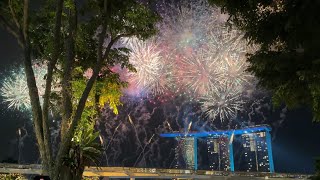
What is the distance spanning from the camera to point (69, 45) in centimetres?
1397

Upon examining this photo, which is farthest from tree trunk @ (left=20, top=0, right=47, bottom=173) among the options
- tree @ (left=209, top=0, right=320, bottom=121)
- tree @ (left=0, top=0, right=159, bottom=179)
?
tree @ (left=209, top=0, right=320, bottom=121)

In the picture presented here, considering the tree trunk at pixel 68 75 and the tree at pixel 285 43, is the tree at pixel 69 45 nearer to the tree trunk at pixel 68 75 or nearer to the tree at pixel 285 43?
the tree trunk at pixel 68 75

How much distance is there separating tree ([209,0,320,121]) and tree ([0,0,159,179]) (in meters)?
4.36

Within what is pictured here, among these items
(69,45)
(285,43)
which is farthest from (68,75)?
(285,43)

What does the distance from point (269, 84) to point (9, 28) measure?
8.89 meters

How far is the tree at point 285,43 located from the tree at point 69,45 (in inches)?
172

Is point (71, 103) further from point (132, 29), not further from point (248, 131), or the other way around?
point (248, 131)

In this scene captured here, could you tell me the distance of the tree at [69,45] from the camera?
13125 millimetres

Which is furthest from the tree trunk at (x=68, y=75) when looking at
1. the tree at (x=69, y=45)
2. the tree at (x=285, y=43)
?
the tree at (x=285, y=43)

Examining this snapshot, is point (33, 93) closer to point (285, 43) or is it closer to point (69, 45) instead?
point (69, 45)

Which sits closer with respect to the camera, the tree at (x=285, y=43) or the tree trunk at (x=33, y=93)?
the tree at (x=285, y=43)

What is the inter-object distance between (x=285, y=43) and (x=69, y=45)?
7251 mm

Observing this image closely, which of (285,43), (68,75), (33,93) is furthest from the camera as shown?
(68,75)

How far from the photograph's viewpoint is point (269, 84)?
11602mm
